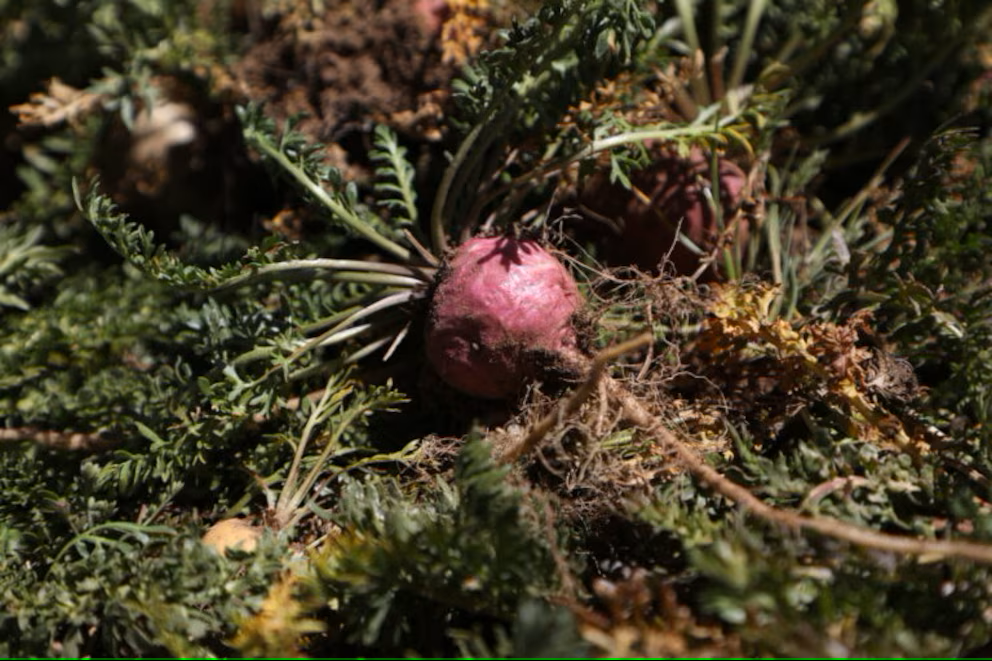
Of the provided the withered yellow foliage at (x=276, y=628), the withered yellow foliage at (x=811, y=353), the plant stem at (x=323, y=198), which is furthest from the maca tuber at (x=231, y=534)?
the withered yellow foliage at (x=811, y=353)

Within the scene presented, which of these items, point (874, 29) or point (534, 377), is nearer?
point (534, 377)

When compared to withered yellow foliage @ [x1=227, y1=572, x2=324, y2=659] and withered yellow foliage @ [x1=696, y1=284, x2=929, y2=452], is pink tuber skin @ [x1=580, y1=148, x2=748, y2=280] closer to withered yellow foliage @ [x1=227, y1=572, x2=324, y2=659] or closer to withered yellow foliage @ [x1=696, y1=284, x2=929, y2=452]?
withered yellow foliage @ [x1=696, y1=284, x2=929, y2=452]

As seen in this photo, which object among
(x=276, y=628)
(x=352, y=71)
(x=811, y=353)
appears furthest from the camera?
(x=352, y=71)

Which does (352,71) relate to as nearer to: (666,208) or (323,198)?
(323,198)

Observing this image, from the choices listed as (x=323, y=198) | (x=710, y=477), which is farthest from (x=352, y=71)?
(x=710, y=477)

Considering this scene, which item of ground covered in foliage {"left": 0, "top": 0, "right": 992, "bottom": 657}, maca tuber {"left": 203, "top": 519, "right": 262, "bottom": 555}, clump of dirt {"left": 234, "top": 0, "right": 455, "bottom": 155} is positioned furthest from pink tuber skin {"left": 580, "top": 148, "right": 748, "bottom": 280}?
maca tuber {"left": 203, "top": 519, "right": 262, "bottom": 555}

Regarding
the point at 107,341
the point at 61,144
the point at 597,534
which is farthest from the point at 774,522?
the point at 61,144

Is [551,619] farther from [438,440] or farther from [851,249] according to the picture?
[851,249]
